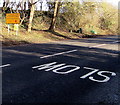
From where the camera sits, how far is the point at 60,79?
18.2 ft

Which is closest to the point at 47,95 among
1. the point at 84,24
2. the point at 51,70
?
the point at 51,70

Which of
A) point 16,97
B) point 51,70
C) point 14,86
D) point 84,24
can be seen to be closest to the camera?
point 16,97

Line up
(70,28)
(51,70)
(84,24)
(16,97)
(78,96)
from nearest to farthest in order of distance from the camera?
(16,97), (78,96), (51,70), (70,28), (84,24)

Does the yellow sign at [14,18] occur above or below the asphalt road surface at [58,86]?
above

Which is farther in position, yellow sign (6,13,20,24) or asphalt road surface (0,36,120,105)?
yellow sign (6,13,20,24)

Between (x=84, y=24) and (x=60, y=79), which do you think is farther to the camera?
(x=84, y=24)

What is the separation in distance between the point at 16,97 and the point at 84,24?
105 feet

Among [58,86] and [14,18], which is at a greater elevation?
[14,18]

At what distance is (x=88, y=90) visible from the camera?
4785mm

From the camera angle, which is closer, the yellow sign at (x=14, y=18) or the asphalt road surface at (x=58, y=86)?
the asphalt road surface at (x=58, y=86)

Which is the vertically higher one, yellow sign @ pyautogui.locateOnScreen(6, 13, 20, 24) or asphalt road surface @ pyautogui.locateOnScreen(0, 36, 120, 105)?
yellow sign @ pyautogui.locateOnScreen(6, 13, 20, 24)

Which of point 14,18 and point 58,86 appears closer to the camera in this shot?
point 58,86

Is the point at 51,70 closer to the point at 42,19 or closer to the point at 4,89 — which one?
the point at 4,89

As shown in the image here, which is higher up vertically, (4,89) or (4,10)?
(4,10)
